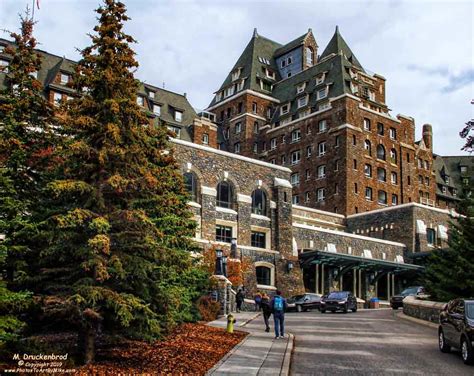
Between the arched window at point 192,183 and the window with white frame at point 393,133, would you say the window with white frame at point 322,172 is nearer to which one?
the window with white frame at point 393,133

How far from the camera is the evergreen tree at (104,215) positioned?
13.8 m

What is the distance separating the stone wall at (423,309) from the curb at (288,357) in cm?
868

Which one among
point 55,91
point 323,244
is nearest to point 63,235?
point 55,91

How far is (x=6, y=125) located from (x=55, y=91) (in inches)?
1445

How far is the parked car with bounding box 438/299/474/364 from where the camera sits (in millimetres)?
15219

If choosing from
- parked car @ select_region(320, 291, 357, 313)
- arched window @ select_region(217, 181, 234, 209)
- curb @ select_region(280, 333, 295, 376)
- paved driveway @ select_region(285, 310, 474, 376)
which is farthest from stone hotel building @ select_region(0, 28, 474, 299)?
curb @ select_region(280, 333, 295, 376)

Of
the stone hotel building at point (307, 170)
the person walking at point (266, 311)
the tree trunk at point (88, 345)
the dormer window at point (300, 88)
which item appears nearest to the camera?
the tree trunk at point (88, 345)

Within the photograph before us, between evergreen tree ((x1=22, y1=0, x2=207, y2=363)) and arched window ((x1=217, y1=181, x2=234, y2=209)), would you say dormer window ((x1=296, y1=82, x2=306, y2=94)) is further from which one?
evergreen tree ((x1=22, y1=0, x2=207, y2=363))

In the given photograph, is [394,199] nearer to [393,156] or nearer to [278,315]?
[393,156]

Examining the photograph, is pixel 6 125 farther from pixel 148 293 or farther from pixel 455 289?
pixel 455 289

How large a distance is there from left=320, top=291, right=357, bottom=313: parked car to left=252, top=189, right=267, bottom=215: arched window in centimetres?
1259

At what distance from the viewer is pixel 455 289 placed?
2748cm

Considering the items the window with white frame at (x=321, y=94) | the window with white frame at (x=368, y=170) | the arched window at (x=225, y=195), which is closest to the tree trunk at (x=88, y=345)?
the arched window at (x=225, y=195)

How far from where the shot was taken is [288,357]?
15.8m
